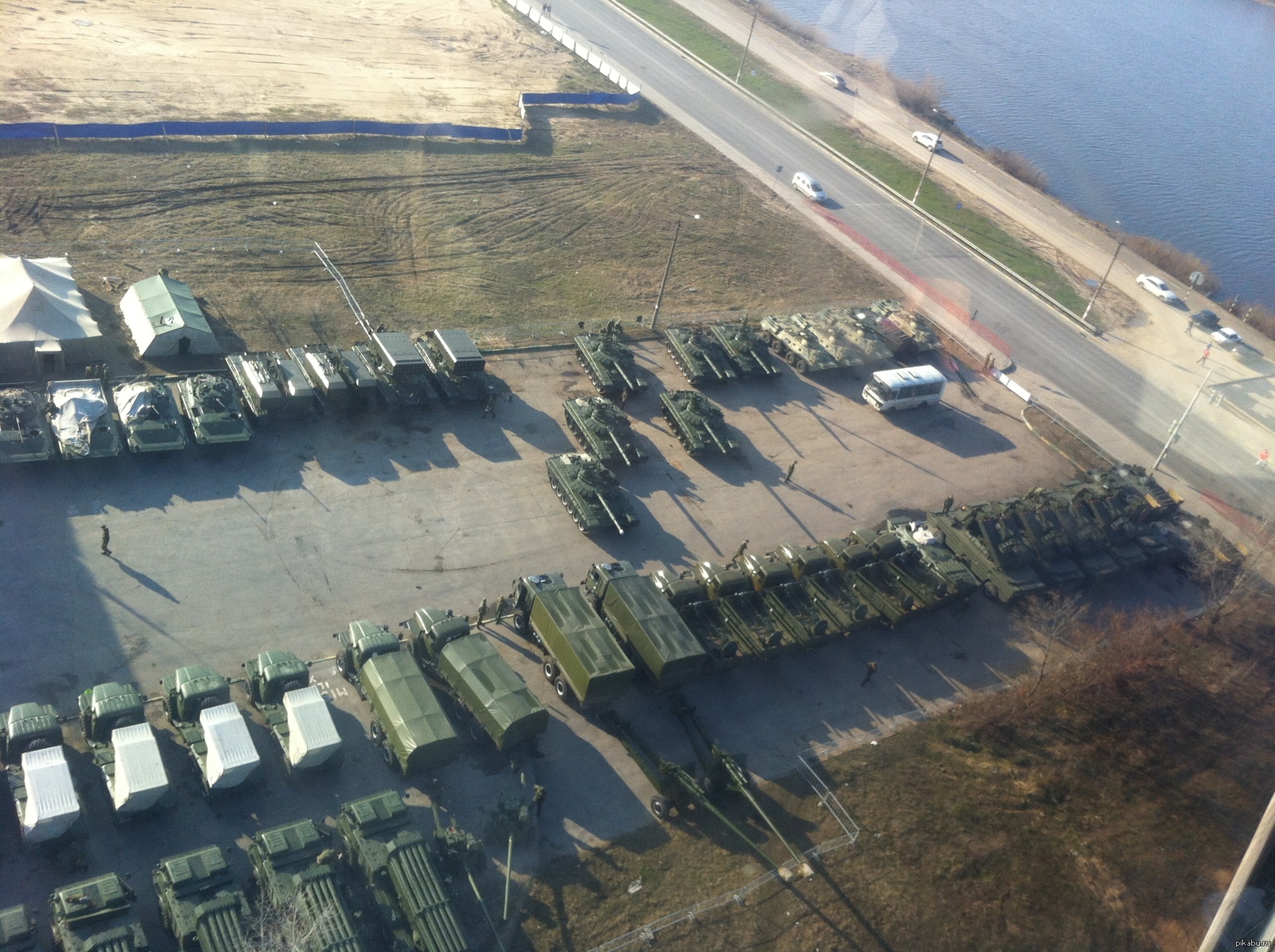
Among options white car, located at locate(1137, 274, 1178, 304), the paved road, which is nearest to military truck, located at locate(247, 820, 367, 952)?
the paved road

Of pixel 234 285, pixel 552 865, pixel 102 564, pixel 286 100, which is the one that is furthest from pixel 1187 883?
pixel 286 100

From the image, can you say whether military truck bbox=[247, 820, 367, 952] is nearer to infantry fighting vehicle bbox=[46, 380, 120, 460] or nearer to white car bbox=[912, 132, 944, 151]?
infantry fighting vehicle bbox=[46, 380, 120, 460]

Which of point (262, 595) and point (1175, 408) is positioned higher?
point (1175, 408)

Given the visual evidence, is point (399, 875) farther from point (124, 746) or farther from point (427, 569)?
point (427, 569)

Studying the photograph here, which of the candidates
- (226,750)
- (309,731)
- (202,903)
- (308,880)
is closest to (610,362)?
(309,731)

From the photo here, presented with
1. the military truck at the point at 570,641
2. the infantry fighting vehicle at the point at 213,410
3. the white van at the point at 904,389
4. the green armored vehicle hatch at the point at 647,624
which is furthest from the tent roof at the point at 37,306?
the white van at the point at 904,389

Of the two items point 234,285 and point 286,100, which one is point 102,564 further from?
point 286,100
